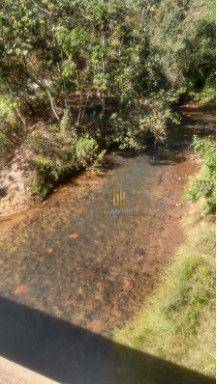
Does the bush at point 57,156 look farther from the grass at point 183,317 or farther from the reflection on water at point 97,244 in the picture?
the grass at point 183,317

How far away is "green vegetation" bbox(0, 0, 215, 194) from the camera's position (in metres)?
11.6

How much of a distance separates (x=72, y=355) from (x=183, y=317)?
7.19 ft

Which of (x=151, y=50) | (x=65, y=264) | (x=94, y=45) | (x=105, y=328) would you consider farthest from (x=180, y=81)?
(x=105, y=328)

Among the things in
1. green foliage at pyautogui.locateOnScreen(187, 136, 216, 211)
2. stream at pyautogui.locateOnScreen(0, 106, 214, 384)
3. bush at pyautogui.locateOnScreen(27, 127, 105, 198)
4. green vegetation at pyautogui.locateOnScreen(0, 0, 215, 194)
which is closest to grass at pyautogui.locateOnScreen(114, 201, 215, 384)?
stream at pyautogui.locateOnScreen(0, 106, 214, 384)

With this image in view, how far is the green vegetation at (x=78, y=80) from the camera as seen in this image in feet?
38.0

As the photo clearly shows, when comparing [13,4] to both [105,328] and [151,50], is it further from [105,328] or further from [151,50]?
[105,328]

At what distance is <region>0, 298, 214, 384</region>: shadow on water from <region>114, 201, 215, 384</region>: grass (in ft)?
0.39

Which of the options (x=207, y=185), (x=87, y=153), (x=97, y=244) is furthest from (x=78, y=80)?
(x=207, y=185)

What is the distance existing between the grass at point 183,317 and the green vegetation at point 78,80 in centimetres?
574

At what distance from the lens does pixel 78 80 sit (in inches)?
518

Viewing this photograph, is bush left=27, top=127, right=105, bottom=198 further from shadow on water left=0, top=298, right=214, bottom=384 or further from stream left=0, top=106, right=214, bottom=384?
shadow on water left=0, top=298, right=214, bottom=384

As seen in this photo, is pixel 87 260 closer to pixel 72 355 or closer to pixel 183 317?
pixel 72 355

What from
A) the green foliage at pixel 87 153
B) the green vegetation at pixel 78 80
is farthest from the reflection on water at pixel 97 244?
the green vegetation at pixel 78 80

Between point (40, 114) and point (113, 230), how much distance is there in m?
6.27
